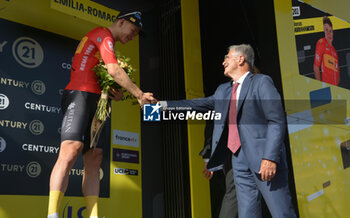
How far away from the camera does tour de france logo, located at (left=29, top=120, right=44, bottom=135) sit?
3.70 meters

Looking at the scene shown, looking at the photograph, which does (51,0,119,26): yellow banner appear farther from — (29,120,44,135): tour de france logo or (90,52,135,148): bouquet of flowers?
(90,52,135,148): bouquet of flowers

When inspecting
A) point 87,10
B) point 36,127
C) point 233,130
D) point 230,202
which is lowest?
point 230,202

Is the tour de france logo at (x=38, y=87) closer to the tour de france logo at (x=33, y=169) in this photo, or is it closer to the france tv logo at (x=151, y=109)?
the tour de france logo at (x=33, y=169)

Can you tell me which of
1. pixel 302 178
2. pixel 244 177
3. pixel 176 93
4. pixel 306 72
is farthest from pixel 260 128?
pixel 176 93

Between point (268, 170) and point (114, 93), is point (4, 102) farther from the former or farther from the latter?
point (268, 170)

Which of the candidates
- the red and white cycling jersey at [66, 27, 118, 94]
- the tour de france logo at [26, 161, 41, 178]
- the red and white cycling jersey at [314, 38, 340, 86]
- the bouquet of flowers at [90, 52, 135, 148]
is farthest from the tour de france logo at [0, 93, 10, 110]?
the red and white cycling jersey at [314, 38, 340, 86]

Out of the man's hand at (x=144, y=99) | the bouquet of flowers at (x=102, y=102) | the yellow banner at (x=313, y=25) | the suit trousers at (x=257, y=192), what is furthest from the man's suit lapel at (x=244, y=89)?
the yellow banner at (x=313, y=25)

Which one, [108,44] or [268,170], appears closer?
[268,170]

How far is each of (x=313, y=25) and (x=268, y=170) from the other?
2749mm

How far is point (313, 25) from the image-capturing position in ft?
15.0

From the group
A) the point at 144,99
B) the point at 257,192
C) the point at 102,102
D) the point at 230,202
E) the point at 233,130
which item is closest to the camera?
the point at 257,192

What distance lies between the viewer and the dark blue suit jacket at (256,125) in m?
2.46

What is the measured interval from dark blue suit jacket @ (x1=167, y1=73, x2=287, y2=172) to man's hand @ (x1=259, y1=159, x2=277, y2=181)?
30 mm


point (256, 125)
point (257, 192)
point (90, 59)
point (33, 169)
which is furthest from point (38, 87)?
point (257, 192)
